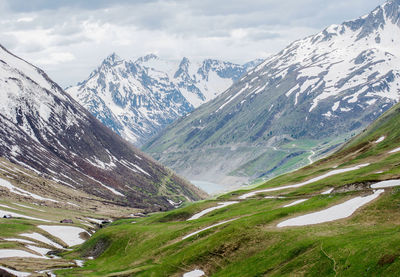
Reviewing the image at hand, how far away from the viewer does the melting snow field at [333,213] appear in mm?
58688

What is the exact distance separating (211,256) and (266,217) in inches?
441

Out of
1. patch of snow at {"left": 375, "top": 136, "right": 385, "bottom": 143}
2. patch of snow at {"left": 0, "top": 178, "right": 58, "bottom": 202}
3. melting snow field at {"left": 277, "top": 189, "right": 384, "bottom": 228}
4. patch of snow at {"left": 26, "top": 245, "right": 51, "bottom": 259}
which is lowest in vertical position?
melting snow field at {"left": 277, "top": 189, "right": 384, "bottom": 228}

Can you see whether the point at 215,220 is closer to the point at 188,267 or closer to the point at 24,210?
the point at 188,267

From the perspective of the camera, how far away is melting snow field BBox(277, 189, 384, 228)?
58688 millimetres

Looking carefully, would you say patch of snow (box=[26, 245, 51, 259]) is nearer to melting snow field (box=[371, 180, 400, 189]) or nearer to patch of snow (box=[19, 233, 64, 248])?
patch of snow (box=[19, 233, 64, 248])

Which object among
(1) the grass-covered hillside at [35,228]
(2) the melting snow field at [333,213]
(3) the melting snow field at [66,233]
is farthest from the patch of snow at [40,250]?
(2) the melting snow field at [333,213]

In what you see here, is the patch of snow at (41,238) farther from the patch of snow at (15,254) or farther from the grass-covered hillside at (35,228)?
the patch of snow at (15,254)

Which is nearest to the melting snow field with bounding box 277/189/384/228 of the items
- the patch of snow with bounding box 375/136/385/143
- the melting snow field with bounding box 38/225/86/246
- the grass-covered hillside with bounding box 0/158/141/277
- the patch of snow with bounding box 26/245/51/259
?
the grass-covered hillside with bounding box 0/158/141/277

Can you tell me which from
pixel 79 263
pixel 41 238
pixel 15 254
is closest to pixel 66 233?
pixel 41 238

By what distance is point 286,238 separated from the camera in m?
54.7

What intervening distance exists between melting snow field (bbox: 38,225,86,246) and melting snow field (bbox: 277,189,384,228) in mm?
83257

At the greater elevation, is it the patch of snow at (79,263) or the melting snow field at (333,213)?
the patch of snow at (79,263)

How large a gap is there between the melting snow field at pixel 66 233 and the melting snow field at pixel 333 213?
83257 mm

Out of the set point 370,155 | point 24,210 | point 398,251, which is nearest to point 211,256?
point 398,251
